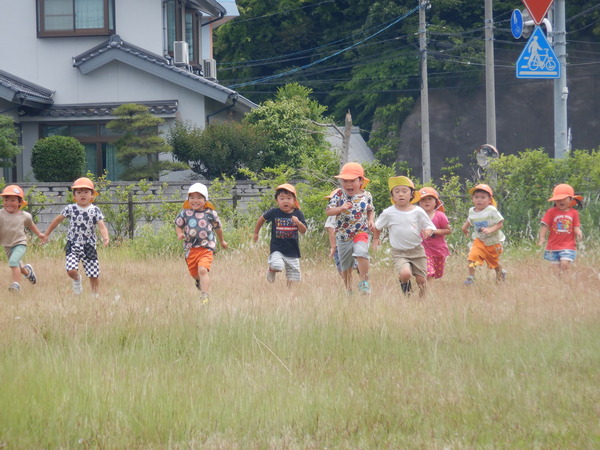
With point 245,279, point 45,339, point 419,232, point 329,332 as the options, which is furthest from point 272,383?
point 245,279

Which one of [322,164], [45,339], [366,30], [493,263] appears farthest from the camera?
[366,30]

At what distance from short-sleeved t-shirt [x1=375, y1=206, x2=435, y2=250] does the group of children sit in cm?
1

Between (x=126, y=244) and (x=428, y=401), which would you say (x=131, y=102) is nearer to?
(x=126, y=244)

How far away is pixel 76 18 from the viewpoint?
27875mm

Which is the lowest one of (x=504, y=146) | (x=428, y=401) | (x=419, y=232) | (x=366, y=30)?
(x=428, y=401)

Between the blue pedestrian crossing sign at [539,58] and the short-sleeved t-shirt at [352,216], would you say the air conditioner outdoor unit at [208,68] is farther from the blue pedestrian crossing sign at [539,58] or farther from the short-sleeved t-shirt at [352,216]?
the short-sleeved t-shirt at [352,216]

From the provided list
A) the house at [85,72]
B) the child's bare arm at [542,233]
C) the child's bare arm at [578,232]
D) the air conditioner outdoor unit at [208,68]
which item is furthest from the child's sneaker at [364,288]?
the air conditioner outdoor unit at [208,68]

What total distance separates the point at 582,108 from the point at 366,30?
424 inches

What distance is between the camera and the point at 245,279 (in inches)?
512

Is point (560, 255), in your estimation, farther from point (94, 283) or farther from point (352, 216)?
point (94, 283)

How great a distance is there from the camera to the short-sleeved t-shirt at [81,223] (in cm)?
1216

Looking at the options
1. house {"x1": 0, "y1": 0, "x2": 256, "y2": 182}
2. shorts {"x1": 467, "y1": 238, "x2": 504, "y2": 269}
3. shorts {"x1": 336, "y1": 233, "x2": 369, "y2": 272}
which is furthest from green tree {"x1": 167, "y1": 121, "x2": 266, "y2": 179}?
shorts {"x1": 336, "y1": 233, "x2": 369, "y2": 272}

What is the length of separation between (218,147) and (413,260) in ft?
50.6

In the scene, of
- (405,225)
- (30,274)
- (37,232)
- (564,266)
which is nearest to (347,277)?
(405,225)
